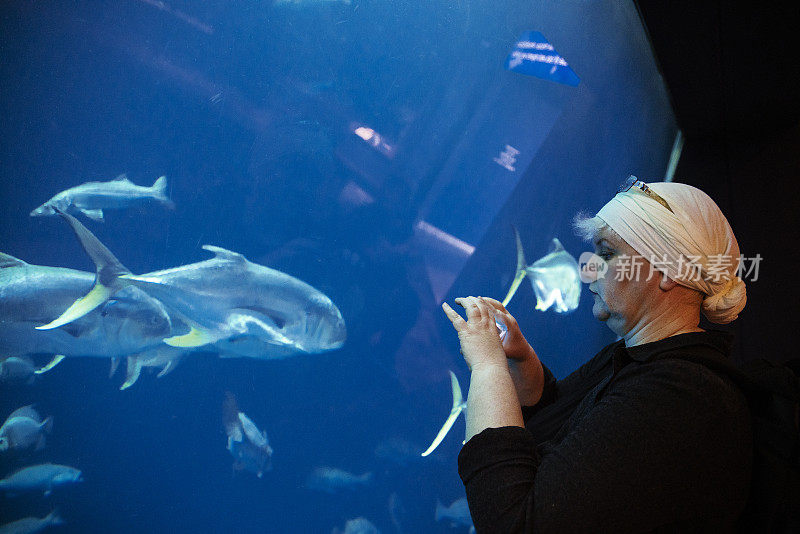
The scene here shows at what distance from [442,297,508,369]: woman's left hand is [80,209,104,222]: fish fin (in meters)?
1.16

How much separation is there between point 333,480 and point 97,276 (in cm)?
152

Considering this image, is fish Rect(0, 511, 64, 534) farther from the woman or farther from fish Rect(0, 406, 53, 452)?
the woman

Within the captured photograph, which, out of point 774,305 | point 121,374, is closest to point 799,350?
point 774,305

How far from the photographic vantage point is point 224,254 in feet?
6.26

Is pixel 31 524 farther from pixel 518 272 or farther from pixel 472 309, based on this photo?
pixel 518 272

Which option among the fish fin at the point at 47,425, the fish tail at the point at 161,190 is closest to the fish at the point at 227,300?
the fish tail at the point at 161,190

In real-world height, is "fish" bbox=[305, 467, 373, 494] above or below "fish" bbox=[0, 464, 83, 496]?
below

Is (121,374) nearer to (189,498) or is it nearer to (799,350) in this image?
(189,498)

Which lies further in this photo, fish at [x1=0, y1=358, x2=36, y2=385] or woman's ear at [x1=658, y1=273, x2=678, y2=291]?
fish at [x1=0, y1=358, x2=36, y2=385]

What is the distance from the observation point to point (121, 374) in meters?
1.70

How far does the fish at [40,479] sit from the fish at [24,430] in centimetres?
10

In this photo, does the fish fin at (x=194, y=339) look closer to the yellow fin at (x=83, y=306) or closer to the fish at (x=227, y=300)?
the fish at (x=227, y=300)

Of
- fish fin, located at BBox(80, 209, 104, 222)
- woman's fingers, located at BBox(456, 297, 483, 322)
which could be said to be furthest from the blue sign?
fish fin, located at BBox(80, 209, 104, 222)

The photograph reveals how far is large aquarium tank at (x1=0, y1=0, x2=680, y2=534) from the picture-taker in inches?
57.8
